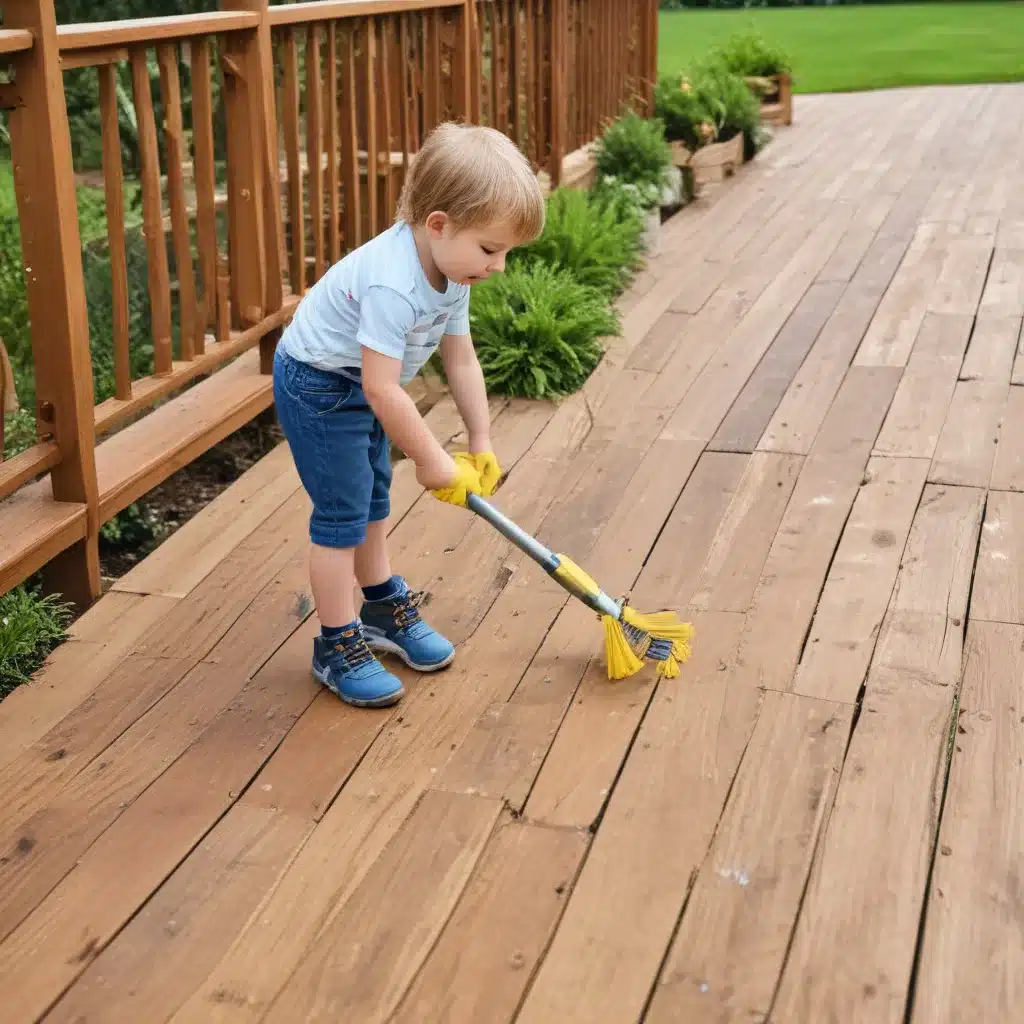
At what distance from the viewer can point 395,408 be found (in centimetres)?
225

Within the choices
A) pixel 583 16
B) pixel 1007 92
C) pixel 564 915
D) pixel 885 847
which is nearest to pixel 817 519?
pixel 885 847

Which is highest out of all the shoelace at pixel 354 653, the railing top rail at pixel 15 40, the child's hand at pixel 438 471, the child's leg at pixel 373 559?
the railing top rail at pixel 15 40

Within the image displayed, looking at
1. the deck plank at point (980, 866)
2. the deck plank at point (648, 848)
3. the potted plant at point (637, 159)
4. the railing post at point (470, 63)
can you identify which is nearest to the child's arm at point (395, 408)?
the deck plank at point (648, 848)

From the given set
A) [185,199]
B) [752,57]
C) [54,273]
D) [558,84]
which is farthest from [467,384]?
[752,57]

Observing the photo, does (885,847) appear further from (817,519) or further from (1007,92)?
(1007,92)

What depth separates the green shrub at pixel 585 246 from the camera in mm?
5180

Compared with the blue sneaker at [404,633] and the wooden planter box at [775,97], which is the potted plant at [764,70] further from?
the blue sneaker at [404,633]

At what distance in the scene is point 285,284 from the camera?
→ 4.43m

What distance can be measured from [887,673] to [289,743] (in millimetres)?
1110

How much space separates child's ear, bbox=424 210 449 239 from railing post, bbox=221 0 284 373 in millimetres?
1579

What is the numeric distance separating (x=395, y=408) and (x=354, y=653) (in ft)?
1.69

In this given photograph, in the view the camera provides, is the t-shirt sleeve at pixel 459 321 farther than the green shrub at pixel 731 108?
No

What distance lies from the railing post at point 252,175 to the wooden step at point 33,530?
1023 mm

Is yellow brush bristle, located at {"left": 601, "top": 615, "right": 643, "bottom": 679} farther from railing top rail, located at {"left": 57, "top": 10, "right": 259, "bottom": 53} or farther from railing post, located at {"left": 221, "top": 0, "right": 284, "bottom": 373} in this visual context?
railing post, located at {"left": 221, "top": 0, "right": 284, "bottom": 373}
